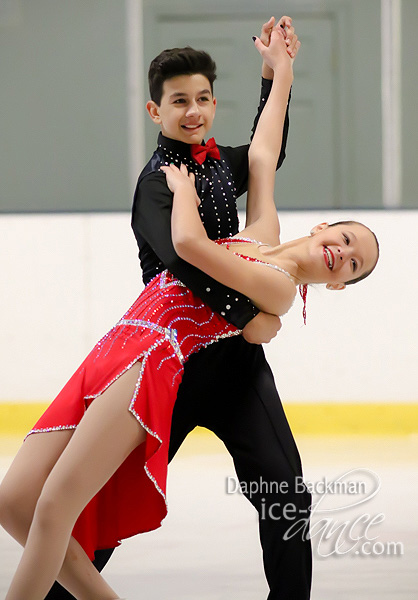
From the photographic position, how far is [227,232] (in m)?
2.32

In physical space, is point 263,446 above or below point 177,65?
below

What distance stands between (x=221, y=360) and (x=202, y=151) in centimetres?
50

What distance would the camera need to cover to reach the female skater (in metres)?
2.01

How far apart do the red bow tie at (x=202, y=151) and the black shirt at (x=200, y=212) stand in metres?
0.02

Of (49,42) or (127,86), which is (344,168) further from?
(49,42)

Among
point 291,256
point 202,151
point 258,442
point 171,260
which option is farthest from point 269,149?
point 258,442

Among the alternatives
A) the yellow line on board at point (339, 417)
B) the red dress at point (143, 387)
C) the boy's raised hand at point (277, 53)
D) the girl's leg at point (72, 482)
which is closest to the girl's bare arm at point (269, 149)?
the boy's raised hand at point (277, 53)

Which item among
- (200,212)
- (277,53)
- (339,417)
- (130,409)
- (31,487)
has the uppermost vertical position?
(277,53)

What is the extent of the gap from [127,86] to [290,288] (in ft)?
11.9

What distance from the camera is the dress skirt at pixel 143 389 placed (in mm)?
2076

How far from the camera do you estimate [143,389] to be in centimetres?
207

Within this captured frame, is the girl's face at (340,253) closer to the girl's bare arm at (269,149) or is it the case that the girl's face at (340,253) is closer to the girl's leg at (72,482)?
the girl's bare arm at (269,149)

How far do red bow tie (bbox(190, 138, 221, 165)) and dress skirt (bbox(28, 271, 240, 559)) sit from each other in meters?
0.28

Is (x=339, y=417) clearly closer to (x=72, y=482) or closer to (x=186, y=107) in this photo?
(x=186, y=107)
